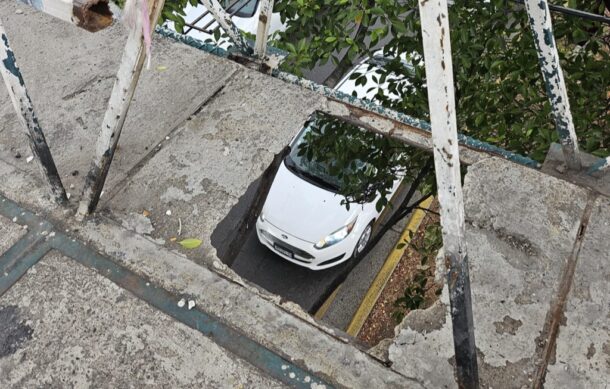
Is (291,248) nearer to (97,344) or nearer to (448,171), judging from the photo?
(97,344)

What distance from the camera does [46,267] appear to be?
2.25 metres

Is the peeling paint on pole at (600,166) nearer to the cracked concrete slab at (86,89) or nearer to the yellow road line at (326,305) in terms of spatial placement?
the cracked concrete slab at (86,89)

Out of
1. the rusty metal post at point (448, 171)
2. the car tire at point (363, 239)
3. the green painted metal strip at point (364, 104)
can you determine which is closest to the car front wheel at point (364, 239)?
the car tire at point (363, 239)

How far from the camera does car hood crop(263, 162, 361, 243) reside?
553 centimetres

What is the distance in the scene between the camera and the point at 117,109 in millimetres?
2119

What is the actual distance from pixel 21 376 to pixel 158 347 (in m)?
0.49

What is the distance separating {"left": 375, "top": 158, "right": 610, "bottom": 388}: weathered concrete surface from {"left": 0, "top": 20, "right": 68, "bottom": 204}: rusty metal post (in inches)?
62.4

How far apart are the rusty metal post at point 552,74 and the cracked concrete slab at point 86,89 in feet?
5.36

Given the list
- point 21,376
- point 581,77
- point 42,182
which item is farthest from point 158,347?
point 581,77

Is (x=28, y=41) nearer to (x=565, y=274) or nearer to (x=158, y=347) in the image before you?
(x=158, y=347)

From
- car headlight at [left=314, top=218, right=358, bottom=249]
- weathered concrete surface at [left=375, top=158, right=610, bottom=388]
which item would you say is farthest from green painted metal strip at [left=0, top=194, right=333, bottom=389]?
car headlight at [left=314, top=218, right=358, bottom=249]

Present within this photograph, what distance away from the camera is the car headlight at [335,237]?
5.65 meters

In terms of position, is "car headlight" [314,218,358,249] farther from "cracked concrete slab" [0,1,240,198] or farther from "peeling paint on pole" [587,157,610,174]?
"peeling paint on pole" [587,157,610,174]

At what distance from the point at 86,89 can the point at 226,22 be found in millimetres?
859
